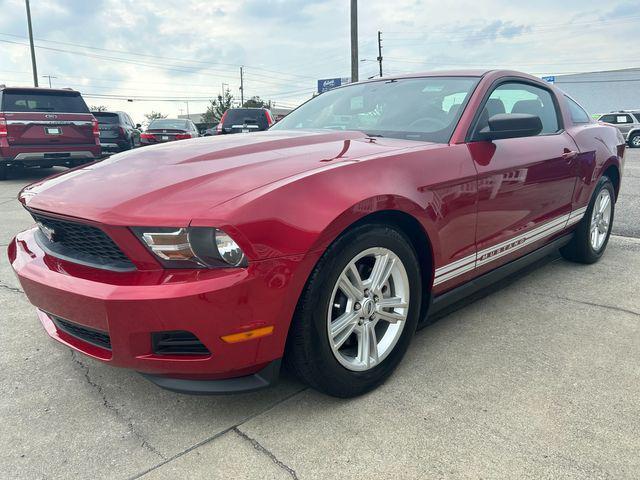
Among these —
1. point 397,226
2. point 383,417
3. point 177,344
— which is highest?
point 397,226

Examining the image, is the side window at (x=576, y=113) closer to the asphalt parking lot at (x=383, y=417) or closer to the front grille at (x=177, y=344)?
the asphalt parking lot at (x=383, y=417)

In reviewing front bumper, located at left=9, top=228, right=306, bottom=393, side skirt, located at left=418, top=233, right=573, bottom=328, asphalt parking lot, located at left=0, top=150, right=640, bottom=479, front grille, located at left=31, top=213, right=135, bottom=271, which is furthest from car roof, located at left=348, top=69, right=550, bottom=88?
front grille, located at left=31, top=213, right=135, bottom=271

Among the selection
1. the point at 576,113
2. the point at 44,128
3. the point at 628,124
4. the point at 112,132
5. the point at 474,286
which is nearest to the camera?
the point at 474,286

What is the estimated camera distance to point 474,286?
9.37 ft

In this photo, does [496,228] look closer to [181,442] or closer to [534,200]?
[534,200]

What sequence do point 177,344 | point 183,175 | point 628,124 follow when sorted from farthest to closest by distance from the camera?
point 628,124
point 183,175
point 177,344

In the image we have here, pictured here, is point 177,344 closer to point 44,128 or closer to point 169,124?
point 44,128

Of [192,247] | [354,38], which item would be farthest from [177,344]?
[354,38]

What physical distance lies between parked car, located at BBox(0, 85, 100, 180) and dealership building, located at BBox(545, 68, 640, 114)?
41.2 meters

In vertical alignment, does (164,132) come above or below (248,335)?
above

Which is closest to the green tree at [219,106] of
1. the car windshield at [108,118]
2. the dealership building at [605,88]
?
the dealership building at [605,88]

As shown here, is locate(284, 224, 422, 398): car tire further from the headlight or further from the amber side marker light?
the headlight

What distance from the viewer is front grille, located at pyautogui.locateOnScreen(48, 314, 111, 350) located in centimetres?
196

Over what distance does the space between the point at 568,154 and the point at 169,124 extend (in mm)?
12821
